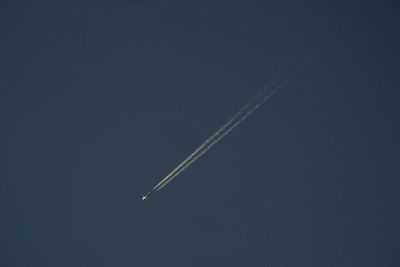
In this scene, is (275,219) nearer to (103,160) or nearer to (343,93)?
(343,93)

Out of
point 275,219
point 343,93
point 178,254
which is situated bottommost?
point 275,219

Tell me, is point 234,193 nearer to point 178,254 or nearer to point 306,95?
point 178,254

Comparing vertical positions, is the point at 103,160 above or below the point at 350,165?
above

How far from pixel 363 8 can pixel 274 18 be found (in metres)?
0.46

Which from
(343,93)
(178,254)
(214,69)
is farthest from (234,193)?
(343,93)

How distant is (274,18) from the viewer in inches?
67.4

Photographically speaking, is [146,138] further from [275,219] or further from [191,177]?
[275,219]

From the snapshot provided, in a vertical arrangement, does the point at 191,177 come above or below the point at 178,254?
above

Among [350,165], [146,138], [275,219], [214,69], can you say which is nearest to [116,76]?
[146,138]

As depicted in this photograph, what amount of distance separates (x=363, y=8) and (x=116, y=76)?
52.2 inches

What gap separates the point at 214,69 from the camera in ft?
5.63

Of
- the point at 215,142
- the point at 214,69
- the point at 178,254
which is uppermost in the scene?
the point at 214,69

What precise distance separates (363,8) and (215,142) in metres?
1.03

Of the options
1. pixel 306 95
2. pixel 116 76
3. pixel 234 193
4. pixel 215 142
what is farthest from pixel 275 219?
pixel 116 76
